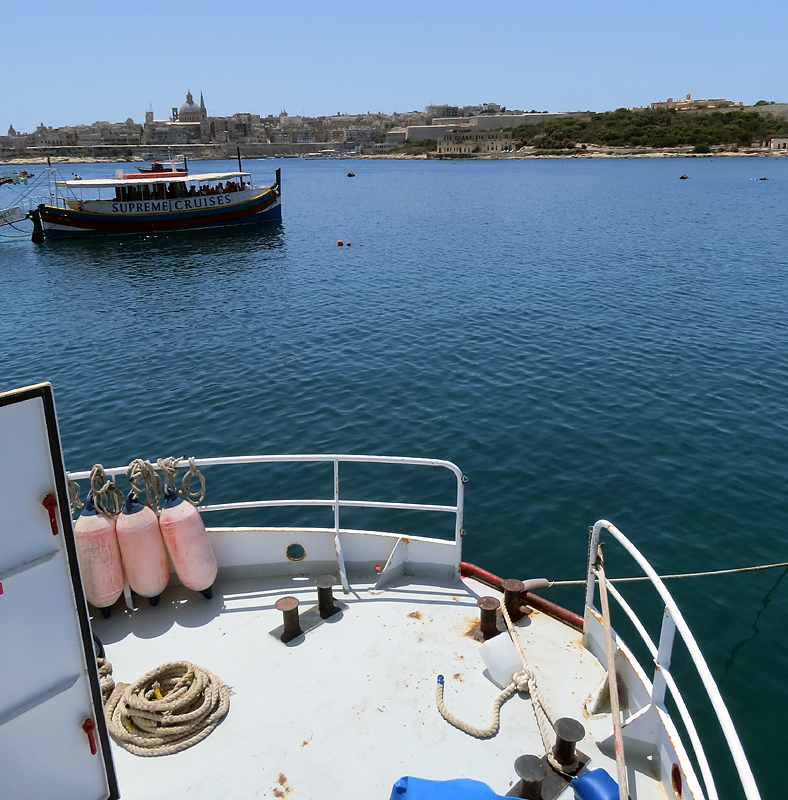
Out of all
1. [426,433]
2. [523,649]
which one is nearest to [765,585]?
[523,649]

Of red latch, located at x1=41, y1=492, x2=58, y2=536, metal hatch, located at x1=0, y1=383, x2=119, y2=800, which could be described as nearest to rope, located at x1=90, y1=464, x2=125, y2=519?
metal hatch, located at x1=0, y1=383, x2=119, y2=800

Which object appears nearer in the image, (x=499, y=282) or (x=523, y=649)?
(x=523, y=649)

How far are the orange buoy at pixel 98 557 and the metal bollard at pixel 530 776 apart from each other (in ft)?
13.6

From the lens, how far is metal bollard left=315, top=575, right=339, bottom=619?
6.24 m

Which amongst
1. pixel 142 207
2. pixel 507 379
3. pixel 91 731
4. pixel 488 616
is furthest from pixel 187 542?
pixel 142 207

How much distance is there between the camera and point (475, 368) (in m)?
19.7

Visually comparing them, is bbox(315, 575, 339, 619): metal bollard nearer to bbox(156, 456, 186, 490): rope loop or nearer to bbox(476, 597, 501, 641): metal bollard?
bbox(476, 597, 501, 641): metal bollard

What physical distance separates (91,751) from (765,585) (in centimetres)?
1006

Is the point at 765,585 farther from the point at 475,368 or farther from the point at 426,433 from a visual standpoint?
the point at 475,368

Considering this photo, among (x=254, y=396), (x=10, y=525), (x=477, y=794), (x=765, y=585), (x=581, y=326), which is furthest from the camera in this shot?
(x=581, y=326)

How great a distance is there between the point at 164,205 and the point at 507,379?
40488mm

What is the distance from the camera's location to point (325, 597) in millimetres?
6266

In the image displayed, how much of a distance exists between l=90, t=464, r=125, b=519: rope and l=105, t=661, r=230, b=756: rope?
1.60 m

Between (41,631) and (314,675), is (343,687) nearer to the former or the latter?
(314,675)
